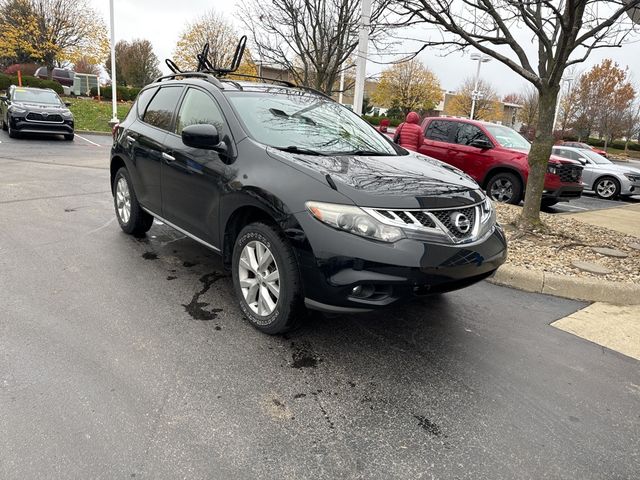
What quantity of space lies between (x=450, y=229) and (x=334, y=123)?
175 centimetres

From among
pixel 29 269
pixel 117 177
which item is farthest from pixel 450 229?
pixel 117 177

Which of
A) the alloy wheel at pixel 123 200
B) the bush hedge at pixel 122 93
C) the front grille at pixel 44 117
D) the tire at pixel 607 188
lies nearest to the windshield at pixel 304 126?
the alloy wheel at pixel 123 200

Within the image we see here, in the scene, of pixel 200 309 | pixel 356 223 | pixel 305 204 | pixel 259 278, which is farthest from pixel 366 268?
pixel 200 309

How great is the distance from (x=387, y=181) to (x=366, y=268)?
0.69 m

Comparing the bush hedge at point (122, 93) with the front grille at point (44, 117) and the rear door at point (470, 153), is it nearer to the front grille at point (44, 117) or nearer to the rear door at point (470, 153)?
the front grille at point (44, 117)

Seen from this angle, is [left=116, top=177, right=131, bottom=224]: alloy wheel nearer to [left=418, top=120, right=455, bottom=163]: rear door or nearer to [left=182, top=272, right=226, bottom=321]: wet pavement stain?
[left=182, top=272, right=226, bottom=321]: wet pavement stain

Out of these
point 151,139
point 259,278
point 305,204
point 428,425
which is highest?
point 151,139

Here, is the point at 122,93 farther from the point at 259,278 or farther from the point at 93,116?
the point at 259,278

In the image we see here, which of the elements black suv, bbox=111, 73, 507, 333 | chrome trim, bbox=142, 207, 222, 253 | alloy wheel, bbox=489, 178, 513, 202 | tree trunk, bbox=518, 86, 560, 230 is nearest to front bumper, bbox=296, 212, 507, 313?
black suv, bbox=111, 73, 507, 333

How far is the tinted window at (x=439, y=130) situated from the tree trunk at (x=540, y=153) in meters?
4.40

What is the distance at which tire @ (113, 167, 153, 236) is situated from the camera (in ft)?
17.7

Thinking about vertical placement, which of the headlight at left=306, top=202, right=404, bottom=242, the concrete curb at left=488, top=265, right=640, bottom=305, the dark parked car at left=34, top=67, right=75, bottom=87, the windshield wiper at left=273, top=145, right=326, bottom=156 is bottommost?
the concrete curb at left=488, top=265, right=640, bottom=305

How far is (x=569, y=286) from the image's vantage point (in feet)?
15.4

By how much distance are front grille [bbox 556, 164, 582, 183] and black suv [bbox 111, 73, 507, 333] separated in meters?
6.21
